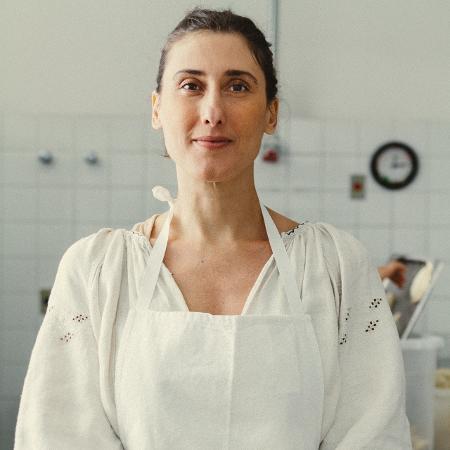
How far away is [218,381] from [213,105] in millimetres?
404

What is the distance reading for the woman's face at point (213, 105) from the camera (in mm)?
1002

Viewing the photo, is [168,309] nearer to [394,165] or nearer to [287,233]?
[287,233]

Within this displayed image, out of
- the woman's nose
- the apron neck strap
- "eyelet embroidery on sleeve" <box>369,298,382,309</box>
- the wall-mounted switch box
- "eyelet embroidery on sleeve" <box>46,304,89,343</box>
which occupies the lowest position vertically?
"eyelet embroidery on sleeve" <box>46,304,89,343</box>

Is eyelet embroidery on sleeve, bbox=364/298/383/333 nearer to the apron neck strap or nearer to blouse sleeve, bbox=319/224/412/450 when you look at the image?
blouse sleeve, bbox=319/224/412/450

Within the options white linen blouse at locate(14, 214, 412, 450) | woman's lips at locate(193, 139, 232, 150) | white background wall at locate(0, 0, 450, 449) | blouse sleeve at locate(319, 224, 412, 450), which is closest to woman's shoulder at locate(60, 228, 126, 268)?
white linen blouse at locate(14, 214, 412, 450)

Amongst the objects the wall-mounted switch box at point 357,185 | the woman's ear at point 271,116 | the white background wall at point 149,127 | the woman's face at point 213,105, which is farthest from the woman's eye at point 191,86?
the wall-mounted switch box at point 357,185

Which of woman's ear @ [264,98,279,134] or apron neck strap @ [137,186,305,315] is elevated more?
woman's ear @ [264,98,279,134]

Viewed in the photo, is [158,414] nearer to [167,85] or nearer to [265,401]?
[265,401]

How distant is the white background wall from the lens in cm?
Result: 266

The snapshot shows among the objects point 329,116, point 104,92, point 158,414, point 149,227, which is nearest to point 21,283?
point 104,92

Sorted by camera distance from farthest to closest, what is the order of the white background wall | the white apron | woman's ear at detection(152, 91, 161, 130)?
1. the white background wall
2. woman's ear at detection(152, 91, 161, 130)
3. the white apron

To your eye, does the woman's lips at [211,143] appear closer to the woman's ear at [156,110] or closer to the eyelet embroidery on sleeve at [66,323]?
the woman's ear at [156,110]

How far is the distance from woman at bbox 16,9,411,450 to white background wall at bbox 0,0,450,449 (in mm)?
1598

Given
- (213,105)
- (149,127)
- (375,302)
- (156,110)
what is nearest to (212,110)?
(213,105)
